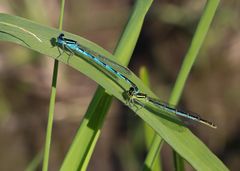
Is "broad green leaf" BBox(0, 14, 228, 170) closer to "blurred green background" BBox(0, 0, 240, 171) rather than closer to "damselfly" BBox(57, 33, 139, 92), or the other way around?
"damselfly" BBox(57, 33, 139, 92)

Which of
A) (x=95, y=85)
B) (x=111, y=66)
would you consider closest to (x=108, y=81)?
(x=111, y=66)

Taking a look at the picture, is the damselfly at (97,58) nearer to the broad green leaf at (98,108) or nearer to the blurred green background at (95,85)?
the broad green leaf at (98,108)

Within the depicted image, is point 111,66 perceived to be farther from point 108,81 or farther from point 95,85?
point 95,85

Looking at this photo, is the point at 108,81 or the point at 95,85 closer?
the point at 108,81

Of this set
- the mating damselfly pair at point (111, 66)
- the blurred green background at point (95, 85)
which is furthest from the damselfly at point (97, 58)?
the blurred green background at point (95, 85)

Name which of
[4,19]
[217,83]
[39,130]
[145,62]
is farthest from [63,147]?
[4,19]

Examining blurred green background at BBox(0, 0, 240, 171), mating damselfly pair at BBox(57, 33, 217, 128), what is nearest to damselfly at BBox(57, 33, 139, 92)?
mating damselfly pair at BBox(57, 33, 217, 128)

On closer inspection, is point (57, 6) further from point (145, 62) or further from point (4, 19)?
point (4, 19)
